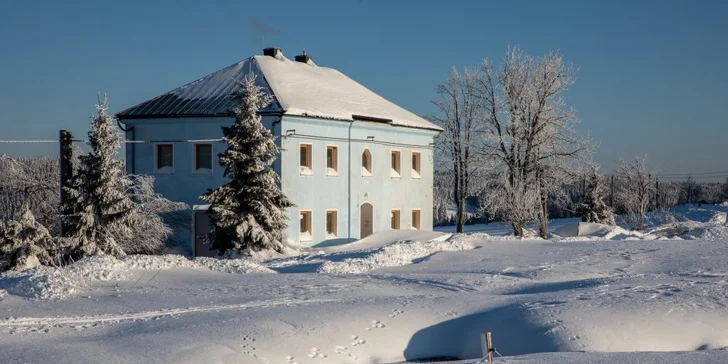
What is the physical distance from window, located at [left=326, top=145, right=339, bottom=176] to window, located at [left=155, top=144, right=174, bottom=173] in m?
6.89

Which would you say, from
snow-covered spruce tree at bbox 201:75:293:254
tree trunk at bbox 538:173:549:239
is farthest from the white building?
tree trunk at bbox 538:173:549:239

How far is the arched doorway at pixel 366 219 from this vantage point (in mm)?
41219

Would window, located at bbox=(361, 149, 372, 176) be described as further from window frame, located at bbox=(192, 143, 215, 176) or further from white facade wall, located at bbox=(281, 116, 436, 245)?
window frame, located at bbox=(192, 143, 215, 176)

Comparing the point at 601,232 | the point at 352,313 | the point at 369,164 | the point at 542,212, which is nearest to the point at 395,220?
the point at 369,164

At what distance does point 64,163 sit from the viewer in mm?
29781

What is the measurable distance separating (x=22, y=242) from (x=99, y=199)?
5.90m

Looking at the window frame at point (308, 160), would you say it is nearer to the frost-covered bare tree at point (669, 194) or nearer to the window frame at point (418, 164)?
the window frame at point (418, 164)

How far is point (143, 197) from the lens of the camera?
3350 centimetres

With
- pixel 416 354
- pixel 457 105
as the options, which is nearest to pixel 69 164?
pixel 416 354

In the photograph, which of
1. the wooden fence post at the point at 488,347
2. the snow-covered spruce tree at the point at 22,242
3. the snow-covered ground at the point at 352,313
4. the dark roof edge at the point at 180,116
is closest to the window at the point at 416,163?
the dark roof edge at the point at 180,116

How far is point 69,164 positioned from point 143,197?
3978 mm

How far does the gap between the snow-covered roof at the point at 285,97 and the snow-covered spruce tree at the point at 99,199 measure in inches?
352

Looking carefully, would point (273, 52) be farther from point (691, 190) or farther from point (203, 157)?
point (691, 190)

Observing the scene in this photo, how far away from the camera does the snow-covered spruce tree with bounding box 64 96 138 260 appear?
29594mm
